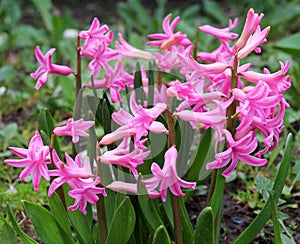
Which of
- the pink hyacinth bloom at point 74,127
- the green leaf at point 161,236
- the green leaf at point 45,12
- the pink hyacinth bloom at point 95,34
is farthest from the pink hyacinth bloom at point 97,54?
the green leaf at point 45,12

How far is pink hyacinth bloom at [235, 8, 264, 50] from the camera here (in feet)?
4.92

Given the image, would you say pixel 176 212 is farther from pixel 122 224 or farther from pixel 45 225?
pixel 45 225

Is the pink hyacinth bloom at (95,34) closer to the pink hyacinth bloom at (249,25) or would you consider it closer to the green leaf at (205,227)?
the pink hyacinth bloom at (249,25)

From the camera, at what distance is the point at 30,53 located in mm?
3727

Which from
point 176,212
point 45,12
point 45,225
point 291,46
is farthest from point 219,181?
point 45,12

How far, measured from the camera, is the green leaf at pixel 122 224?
1.47 metres

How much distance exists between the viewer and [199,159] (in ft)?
6.16

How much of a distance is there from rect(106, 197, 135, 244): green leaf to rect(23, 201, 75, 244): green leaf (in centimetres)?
14

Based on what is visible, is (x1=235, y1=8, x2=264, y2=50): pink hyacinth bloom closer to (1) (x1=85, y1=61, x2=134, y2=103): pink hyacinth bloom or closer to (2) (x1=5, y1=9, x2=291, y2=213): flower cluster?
(2) (x1=5, y1=9, x2=291, y2=213): flower cluster

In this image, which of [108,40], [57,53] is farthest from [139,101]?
[57,53]

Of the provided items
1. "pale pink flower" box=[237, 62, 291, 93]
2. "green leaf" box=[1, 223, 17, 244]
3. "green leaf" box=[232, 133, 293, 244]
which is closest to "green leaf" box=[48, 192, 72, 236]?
"green leaf" box=[1, 223, 17, 244]

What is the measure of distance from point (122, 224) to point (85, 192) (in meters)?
0.16

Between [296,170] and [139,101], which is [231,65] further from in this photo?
[296,170]

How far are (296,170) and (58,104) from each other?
1.29 m
